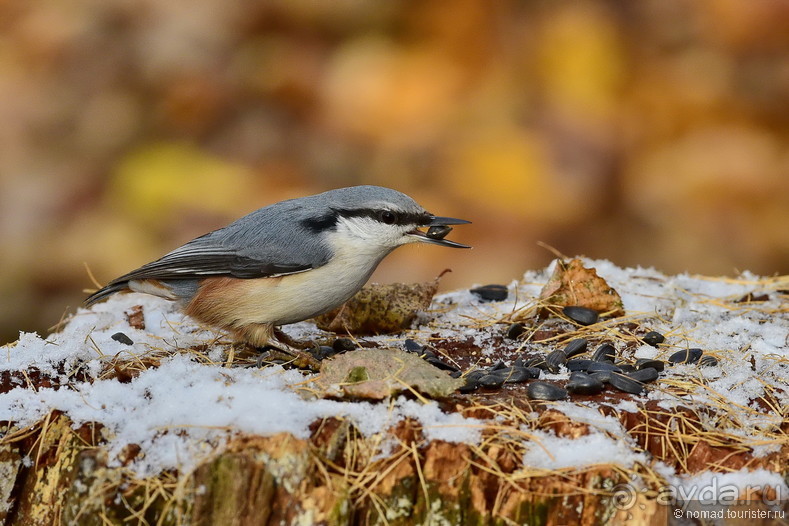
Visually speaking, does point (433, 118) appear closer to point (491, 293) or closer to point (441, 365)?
point (491, 293)

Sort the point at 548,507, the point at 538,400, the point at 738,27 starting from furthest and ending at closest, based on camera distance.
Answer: the point at 738,27 < the point at 538,400 < the point at 548,507

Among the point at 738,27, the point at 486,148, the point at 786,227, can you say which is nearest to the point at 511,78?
the point at 486,148

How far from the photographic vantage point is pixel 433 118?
4.89 m

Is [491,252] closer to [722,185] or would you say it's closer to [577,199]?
[577,199]

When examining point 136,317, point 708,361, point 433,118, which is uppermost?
point 433,118

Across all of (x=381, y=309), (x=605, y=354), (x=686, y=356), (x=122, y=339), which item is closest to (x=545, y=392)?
(x=605, y=354)

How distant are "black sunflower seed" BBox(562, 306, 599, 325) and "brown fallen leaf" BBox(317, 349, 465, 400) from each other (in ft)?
3.11

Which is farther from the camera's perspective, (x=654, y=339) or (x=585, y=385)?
(x=654, y=339)

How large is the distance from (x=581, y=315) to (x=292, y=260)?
3.69ft

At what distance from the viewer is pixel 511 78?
4.92 metres

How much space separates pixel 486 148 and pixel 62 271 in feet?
8.47

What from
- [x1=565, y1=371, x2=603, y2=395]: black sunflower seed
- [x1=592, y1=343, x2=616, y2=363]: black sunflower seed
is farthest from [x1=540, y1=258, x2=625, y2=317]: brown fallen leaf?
[x1=565, y1=371, x2=603, y2=395]: black sunflower seed

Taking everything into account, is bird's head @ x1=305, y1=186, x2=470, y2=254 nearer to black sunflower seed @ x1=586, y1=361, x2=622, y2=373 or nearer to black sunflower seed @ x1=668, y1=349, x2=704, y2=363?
black sunflower seed @ x1=586, y1=361, x2=622, y2=373

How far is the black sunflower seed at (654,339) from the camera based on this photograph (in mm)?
2758
